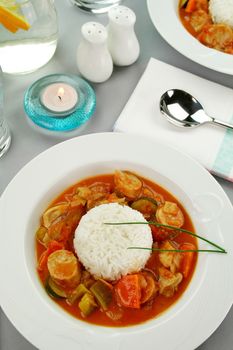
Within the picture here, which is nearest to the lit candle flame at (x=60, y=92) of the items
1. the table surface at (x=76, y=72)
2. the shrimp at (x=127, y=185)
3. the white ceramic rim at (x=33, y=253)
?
the table surface at (x=76, y=72)

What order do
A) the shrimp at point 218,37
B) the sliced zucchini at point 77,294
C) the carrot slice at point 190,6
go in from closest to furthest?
the sliced zucchini at point 77,294
the shrimp at point 218,37
the carrot slice at point 190,6

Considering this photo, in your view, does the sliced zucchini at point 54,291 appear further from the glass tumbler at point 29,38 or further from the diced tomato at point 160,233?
the glass tumbler at point 29,38

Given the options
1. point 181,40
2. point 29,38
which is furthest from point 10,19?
point 181,40

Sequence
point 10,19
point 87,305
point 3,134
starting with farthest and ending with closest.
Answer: point 3,134, point 10,19, point 87,305

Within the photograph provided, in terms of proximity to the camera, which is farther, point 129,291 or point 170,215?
point 170,215

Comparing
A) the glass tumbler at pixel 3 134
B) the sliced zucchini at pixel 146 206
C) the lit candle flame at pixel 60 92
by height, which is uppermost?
the lit candle flame at pixel 60 92

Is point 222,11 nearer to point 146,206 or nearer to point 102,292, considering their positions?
point 146,206

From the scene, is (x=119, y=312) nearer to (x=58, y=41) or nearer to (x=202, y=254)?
(x=202, y=254)
